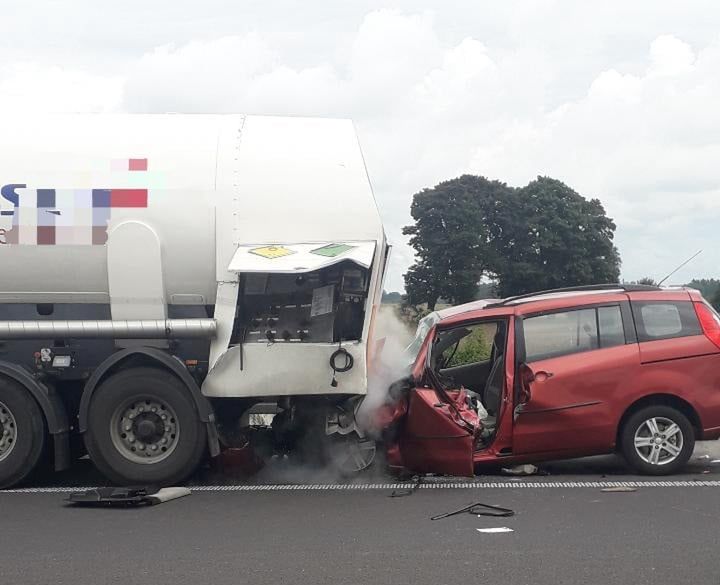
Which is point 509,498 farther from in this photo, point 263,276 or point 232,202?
point 232,202

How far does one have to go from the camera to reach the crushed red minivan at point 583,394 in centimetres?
822

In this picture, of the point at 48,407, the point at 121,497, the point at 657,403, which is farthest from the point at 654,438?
the point at 48,407

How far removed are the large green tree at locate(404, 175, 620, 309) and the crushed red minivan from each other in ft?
88.7

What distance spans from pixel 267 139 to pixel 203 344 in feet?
6.43

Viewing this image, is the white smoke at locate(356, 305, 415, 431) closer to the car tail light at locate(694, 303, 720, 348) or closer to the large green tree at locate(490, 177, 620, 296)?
the car tail light at locate(694, 303, 720, 348)

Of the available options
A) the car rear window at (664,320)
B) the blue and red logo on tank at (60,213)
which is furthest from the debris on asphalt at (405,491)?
the blue and red logo on tank at (60,213)

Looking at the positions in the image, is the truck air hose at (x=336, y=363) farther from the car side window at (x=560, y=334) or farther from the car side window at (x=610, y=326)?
the car side window at (x=610, y=326)

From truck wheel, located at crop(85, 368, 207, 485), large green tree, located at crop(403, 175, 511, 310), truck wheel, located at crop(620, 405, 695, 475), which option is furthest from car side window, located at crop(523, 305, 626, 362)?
large green tree, located at crop(403, 175, 511, 310)

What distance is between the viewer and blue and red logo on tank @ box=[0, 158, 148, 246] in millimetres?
8297

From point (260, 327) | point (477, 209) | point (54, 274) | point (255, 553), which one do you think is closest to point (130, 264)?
point (54, 274)

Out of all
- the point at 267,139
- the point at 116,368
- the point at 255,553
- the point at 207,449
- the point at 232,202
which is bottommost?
the point at 255,553

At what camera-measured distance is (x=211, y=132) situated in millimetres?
8625

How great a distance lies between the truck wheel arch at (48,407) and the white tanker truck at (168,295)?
0.02 metres

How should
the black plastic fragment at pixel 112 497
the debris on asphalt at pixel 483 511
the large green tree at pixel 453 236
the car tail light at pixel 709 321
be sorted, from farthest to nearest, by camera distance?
the large green tree at pixel 453 236
the car tail light at pixel 709 321
the black plastic fragment at pixel 112 497
the debris on asphalt at pixel 483 511
